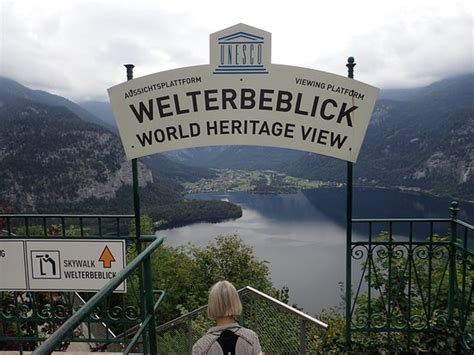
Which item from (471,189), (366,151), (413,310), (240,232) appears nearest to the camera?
(413,310)

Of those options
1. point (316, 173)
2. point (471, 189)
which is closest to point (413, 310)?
point (471, 189)

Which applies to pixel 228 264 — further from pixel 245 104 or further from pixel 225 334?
pixel 225 334

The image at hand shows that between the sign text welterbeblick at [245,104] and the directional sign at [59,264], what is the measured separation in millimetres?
990

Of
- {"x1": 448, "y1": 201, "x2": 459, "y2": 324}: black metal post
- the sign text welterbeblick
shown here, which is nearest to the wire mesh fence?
{"x1": 448, "y1": 201, "x2": 459, "y2": 324}: black metal post

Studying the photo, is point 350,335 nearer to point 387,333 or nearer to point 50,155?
point 387,333

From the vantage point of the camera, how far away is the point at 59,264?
11.4 ft

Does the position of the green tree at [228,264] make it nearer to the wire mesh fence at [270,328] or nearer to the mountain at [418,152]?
the wire mesh fence at [270,328]

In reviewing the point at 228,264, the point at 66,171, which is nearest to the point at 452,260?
the point at 228,264

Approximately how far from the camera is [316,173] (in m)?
152

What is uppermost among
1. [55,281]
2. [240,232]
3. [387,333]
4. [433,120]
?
[433,120]

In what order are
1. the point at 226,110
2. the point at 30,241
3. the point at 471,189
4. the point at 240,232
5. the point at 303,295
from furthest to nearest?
1. the point at 471,189
2. the point at 240,232
3. the point at 303,295
4. the point at 30,241
5. the point at 226,110

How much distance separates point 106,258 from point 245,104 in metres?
1.88

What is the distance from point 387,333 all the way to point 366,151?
156 meters

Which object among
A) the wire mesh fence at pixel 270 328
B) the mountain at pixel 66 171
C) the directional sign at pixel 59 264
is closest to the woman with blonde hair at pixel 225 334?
the directional sign at pixel 59 264
